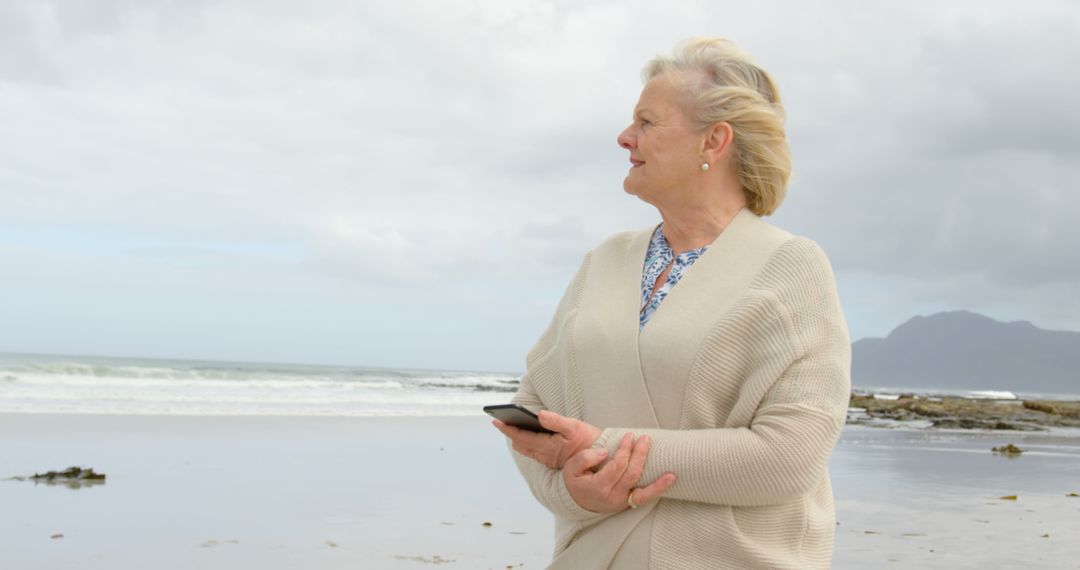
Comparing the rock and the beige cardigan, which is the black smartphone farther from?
the rock

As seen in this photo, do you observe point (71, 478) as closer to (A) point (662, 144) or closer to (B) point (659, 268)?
(B) point (659, 268)

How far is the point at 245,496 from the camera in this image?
A: 678 centimetres

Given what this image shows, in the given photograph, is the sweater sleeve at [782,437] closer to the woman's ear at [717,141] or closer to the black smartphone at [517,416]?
the black smartphone at [517,416]

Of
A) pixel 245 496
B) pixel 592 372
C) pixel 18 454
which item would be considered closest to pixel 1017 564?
pixel 592 372

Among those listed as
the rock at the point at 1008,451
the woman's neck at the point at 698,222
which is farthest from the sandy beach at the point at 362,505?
the woman's neck at the point at 698,222

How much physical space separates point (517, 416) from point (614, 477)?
21 cm

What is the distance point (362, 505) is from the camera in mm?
6500

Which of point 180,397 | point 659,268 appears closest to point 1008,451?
point 659,268

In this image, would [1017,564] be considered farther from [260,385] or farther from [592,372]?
[260,385]

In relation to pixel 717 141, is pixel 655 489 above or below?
below

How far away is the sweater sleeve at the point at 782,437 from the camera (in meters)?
1.67

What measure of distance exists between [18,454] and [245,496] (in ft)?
9.76

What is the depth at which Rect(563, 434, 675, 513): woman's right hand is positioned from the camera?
1698 mm

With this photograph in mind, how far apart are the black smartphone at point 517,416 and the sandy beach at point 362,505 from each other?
334 cm
